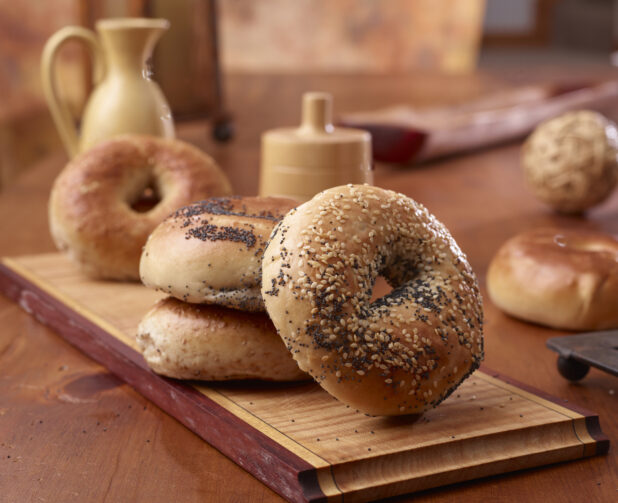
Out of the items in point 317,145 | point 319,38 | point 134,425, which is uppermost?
point 317,145

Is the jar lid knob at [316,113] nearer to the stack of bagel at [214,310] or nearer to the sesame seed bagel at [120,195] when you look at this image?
the sesame seed bagel at [120,195]

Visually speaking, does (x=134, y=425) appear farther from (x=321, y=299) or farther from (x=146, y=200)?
(x=146, y=200)

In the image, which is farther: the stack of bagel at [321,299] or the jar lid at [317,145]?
the jar lid at [317,145]

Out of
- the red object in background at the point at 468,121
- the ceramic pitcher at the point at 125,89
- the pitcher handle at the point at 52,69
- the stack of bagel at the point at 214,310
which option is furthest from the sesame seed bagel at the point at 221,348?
the red object in background at the point at 468,121

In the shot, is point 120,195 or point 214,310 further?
point 120,195

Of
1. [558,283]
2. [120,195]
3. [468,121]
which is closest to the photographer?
[558,283]

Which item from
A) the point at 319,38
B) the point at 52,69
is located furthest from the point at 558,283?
the point at 319,38
